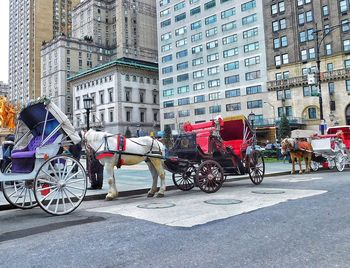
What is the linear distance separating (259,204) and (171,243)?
359cm

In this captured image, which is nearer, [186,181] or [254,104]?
[186,181]

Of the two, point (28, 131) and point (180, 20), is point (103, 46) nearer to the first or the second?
point (180, 20)

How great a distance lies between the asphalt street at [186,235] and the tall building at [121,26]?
114 m

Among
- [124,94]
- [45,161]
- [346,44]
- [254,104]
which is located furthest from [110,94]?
[45,161]

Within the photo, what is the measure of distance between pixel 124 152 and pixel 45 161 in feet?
7.89

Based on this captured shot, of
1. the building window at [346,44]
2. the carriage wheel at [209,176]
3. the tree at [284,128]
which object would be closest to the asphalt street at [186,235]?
the carriage wheel at [209,176]

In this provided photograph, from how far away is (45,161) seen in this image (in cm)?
738

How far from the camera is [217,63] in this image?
74188mm

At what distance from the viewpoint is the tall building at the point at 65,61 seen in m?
114

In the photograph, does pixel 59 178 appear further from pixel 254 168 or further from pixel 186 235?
pixel 254 168

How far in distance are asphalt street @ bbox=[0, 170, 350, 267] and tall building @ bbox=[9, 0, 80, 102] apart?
473ft

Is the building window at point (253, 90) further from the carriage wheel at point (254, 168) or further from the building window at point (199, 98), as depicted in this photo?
the carriage wheel at point (254, 168)

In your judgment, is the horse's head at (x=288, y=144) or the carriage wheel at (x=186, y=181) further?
the horse's head at (x=288, y=144)

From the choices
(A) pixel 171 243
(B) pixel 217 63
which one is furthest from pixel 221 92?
(A) pixel 171 243
